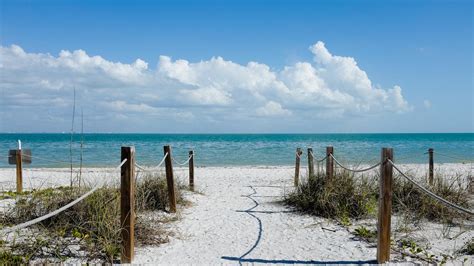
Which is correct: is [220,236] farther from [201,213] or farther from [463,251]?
[463,251]

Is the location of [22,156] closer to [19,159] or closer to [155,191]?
[19,159]

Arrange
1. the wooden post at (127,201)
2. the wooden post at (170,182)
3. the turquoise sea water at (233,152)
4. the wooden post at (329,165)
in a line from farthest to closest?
1. the turquoise sea water at (233,152)
2. the wooden post at (329,165)
3. the wooden post at (170,182)
4. the wooden post at (127,201)

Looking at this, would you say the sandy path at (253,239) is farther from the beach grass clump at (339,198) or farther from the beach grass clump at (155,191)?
the beach grass clump at (155,191)

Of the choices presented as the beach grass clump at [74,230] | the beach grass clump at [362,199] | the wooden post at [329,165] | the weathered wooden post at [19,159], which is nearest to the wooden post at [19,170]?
the weathered wooden post at [19,159]

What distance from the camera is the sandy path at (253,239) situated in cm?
520

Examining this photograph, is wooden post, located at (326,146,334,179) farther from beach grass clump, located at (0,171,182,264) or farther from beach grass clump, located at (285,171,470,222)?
beach grass clump, located at (0,171,182,264)

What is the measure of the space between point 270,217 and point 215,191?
13.8 ft

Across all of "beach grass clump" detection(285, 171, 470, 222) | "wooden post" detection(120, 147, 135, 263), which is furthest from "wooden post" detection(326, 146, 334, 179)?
"wooden post" detection(120, 147, 135, 263)

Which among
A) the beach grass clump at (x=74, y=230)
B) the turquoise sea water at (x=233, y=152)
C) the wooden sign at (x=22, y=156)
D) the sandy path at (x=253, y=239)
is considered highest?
the wooden sign at (x=22, y=156)

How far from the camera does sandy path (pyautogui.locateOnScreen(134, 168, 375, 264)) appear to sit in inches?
205

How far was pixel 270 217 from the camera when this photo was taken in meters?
7.74

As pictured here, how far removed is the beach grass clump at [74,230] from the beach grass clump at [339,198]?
3236 mm

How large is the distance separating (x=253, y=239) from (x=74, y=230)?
8.49ft

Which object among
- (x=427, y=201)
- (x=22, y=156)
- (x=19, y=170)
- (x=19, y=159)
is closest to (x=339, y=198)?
(x=427, y=201)
